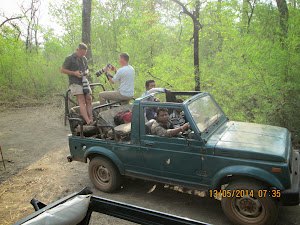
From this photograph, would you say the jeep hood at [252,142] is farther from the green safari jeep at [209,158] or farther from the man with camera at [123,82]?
the man with camera at [123,82]

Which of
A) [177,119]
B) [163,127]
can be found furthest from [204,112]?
[163,127]

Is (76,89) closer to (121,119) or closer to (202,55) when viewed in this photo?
(121,119)

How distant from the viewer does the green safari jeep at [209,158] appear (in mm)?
2820

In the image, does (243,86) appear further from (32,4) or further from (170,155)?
(32,4)

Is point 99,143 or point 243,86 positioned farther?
point 243,86

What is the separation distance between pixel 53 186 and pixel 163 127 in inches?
108

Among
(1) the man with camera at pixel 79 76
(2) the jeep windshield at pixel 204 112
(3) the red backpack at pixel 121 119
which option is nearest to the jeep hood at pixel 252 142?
(2) the jeep windshield at pixel 204 112

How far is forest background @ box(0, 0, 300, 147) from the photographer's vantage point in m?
5.57

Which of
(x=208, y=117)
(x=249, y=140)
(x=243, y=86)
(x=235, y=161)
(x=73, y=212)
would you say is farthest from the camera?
(x=243, y=86)

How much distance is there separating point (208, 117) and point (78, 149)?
2529 millimetres

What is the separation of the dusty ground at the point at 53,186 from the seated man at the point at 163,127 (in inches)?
47.9

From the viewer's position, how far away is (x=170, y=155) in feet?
11.2

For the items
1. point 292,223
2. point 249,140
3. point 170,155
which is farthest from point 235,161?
point 292,223

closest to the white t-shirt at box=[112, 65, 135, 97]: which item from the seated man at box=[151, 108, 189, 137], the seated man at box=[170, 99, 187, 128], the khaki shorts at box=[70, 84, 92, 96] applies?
the khaki shorts at box=[70, 84, 92, 96]
